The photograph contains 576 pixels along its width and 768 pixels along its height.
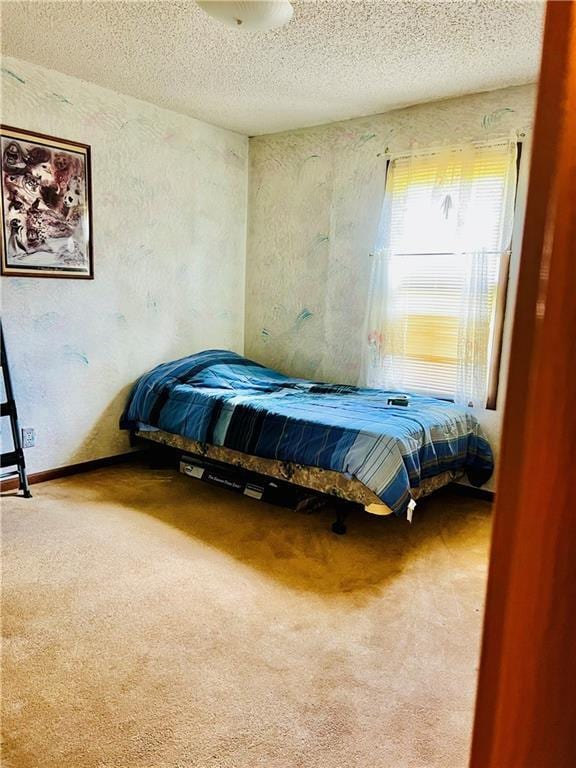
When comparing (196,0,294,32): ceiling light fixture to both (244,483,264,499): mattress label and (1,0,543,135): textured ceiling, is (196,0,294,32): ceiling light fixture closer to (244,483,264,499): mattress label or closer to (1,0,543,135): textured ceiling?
(1,0,543,135): textured ceiling

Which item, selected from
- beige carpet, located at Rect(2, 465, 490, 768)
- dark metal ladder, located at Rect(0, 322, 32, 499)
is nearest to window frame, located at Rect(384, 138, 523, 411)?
beige carpet, located at Rect(2, 465, 490, 768)

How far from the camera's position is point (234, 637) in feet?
6.15

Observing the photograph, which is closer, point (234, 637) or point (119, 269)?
point (234, 637)

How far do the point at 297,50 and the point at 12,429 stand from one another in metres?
2.54

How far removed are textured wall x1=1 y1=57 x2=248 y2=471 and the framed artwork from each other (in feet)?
0.22

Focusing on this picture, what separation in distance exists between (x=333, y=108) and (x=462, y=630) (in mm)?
3201

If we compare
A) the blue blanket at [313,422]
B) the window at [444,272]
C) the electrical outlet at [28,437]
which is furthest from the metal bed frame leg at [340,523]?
the electrical outlet at [28,437]

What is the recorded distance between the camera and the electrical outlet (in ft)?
10.6

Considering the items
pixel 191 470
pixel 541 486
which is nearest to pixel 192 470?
pixel 191 470

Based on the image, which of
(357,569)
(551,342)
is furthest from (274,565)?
(551,342)

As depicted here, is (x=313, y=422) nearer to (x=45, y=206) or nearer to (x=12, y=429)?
(x=12, y=429)

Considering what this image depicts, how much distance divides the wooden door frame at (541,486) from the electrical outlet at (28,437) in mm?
3206

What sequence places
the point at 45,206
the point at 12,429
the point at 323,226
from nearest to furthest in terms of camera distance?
the point at 12,429, the point at 45,206, the point at 323,226

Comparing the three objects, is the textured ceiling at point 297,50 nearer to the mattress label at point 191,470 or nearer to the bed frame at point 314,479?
the bed frame at point 314,479
